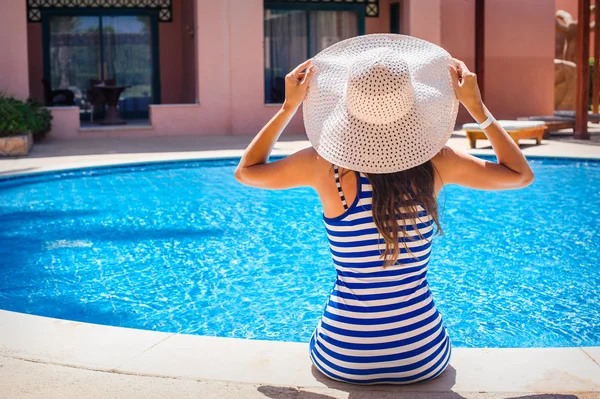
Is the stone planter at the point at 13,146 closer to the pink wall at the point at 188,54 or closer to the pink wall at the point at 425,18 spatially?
the pink wall at the point at 188,54

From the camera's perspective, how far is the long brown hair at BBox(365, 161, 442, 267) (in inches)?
107

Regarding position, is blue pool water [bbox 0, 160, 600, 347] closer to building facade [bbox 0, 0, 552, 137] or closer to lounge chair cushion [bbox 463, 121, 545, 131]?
lounge chair cushion [bbox 463, 121, 545, 131]

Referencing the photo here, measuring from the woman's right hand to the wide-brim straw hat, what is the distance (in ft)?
0.07

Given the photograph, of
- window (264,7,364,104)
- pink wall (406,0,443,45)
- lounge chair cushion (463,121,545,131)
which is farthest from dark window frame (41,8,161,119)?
lounge chair cushion (463,121,545,131)

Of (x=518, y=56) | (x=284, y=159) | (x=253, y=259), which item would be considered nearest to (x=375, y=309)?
(x=284, y=159)

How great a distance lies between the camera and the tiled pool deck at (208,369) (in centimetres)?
299

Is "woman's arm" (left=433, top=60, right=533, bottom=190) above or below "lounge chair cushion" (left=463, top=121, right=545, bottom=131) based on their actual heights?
above

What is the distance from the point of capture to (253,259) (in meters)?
6.72

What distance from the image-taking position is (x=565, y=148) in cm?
1316

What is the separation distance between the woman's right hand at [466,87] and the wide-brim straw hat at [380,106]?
2 cm

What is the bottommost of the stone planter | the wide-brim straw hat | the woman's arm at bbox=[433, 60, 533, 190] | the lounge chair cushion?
the stone planter

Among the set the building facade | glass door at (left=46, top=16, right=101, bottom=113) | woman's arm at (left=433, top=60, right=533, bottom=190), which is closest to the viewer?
woman's arm at (left=433, top=60, right=533, bottom=190)

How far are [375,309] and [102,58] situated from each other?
55.1 feet

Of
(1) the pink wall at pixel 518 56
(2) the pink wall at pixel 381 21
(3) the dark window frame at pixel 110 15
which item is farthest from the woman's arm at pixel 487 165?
(2) the pink wall at pixel 381 21
